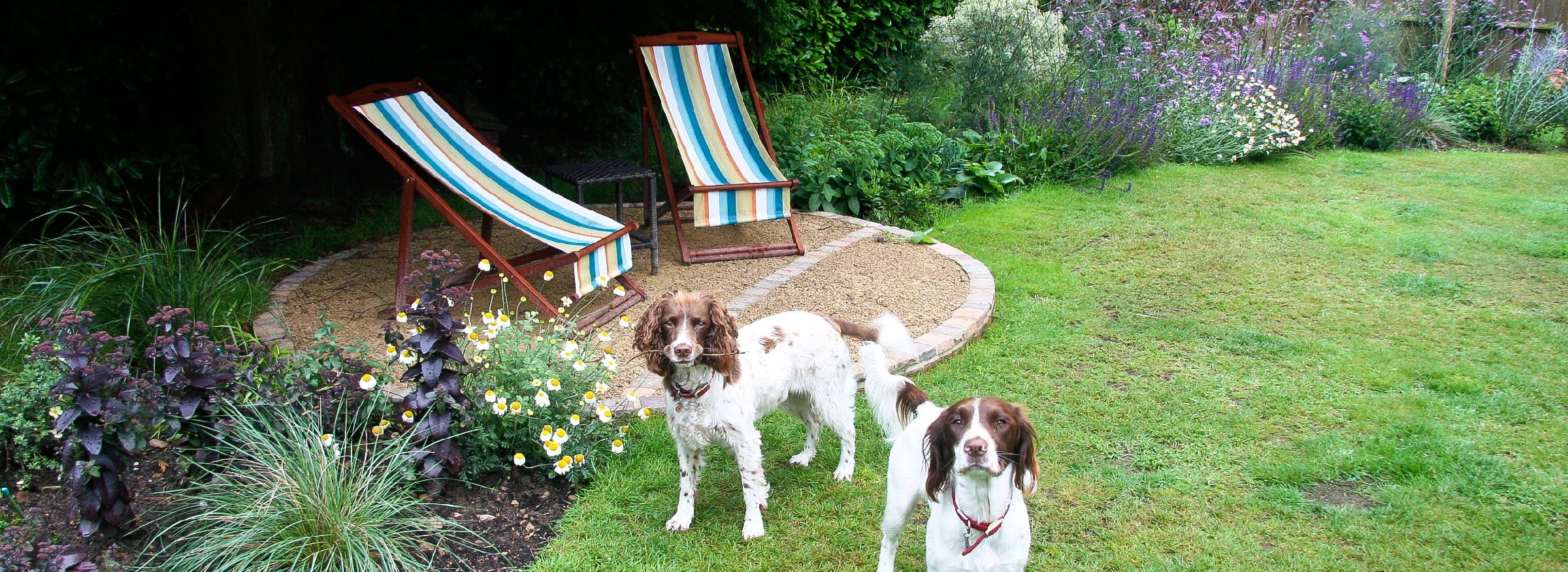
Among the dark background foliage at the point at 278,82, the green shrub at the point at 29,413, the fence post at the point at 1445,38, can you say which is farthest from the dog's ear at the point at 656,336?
the fence post at the point at 1445,38

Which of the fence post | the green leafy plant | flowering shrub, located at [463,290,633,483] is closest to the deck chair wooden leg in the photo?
flowering shrub, located at [463,290,633,483]

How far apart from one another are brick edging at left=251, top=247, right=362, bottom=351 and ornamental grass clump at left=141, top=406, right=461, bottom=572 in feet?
2.67

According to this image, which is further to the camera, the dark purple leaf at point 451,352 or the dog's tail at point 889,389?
the dark purple leaf at point 451,352

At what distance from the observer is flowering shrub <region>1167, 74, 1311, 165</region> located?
845 cm

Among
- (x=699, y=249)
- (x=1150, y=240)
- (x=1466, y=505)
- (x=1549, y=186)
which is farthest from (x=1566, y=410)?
(x=1549, y=186)

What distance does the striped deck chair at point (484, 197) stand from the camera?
4.43m

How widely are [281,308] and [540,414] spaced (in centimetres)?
224

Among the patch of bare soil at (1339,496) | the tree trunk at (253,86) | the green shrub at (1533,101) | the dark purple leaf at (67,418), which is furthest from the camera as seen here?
the green shrub at (1533,101)

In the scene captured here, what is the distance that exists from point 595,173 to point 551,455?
109 inches

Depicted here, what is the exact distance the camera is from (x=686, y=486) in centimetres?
302

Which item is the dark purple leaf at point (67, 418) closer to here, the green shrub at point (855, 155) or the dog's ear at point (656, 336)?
the dog's ear at point (656, 336)

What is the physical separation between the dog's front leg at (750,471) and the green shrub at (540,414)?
481 mm

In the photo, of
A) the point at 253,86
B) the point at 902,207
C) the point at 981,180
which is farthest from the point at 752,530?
the point at 253,86

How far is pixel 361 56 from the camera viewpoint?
7359 millimetres
